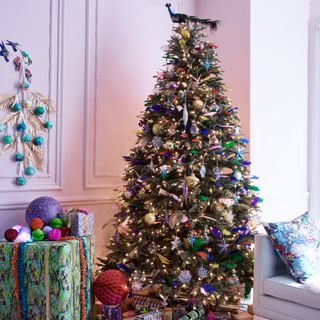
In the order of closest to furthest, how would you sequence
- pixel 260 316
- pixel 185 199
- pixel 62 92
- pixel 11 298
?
pixel 11 298
pixel 260 316
pixel 185 199
pixel 62 92

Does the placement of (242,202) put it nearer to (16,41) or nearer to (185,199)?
(185,199)

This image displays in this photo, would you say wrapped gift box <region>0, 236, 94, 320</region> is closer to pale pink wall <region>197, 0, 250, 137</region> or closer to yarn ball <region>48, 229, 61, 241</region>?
yarn ball <region>48, 229, 61, 241</region>

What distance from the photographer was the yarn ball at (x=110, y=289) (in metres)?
2.67

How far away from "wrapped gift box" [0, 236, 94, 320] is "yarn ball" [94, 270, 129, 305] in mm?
261

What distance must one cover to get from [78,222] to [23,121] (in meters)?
0.92

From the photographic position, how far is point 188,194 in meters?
2.83

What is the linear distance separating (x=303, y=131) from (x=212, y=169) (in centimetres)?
218

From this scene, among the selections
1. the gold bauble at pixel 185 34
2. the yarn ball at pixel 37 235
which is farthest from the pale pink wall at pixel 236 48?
the yarn ball at pixel 37 235

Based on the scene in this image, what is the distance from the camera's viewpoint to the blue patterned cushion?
253 centimetres

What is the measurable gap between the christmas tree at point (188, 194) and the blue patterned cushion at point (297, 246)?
35 cm

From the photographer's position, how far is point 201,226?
2834 mm

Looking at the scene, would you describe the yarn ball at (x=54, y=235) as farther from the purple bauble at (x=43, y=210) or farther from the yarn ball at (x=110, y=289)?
the yarn ball at (x=110, y=289)

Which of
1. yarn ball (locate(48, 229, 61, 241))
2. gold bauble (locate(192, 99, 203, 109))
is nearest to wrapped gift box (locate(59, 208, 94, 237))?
yarn ball (locate(48, 229, 61, 241))

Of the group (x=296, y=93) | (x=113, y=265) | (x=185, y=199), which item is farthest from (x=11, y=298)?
(x=296, y=93)
